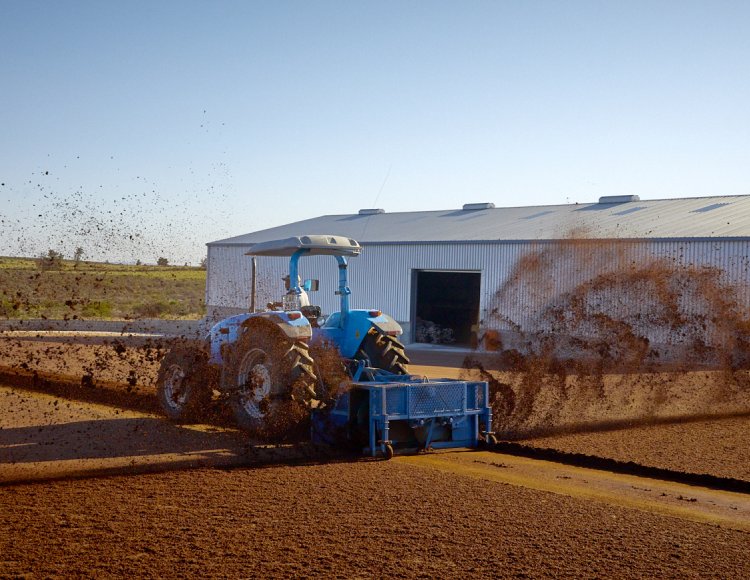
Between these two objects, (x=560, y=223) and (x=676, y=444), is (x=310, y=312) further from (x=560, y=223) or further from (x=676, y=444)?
(x=560, y=223)

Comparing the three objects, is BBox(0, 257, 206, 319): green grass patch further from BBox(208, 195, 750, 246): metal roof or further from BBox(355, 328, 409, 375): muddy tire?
BBox(355, 328, 409, 375): muddy tire

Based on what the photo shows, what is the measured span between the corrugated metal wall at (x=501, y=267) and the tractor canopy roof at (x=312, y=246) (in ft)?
51.4

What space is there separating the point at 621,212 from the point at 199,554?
2711cm

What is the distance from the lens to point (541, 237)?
2869 centimetres

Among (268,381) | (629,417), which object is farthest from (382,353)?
(629,417)

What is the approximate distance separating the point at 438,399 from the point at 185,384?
3839 millimetres

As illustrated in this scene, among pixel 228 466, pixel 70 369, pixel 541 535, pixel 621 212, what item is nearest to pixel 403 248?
pixel 621 212

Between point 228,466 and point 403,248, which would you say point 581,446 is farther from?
point 403,248

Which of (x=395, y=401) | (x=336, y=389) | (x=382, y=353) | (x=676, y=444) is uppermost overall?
(x=382, y=353)

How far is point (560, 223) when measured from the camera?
103 ft

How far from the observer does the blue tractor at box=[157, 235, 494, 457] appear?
1033 centimetres

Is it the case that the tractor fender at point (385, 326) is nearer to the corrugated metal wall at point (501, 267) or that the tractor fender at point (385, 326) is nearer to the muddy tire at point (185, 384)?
the muddy tire at point (185, 384)

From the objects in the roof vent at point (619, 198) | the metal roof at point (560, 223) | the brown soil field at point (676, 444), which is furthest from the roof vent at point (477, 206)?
the brown soil field at point (676, 444)

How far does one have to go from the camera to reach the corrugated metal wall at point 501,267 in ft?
80.8
